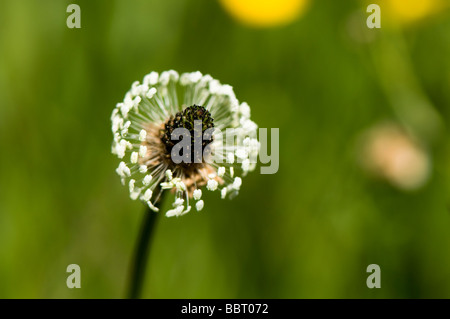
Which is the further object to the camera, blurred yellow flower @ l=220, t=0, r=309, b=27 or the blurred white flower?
blurred yellow flower @ l=220, t=0, r=309, b=27

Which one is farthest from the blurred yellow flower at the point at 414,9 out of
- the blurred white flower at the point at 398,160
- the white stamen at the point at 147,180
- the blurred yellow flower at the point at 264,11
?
the white stamen at the point at 147,180

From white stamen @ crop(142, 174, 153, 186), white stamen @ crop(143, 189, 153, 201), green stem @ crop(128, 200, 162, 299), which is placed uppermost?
white stamen @ crop(142, 174, 153, 186)

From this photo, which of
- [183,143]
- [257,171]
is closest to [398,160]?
[257,171]

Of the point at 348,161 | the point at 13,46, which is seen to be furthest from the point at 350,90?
the point at 13,46

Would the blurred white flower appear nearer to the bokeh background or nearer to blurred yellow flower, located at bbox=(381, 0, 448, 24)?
the bokeh background

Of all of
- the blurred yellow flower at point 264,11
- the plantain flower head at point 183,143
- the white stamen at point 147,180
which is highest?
the blurred yellow flower at point 264,11

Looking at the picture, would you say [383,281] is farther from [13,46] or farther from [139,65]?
[13,46]

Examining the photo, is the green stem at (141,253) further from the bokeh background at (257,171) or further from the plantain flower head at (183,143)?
the bokeh background at (257,171)

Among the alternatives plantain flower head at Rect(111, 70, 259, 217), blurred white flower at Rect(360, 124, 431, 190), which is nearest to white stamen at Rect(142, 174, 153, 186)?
plantain flower head at Rect(111, 70, 259, 217)

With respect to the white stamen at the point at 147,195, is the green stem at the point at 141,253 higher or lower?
lower
